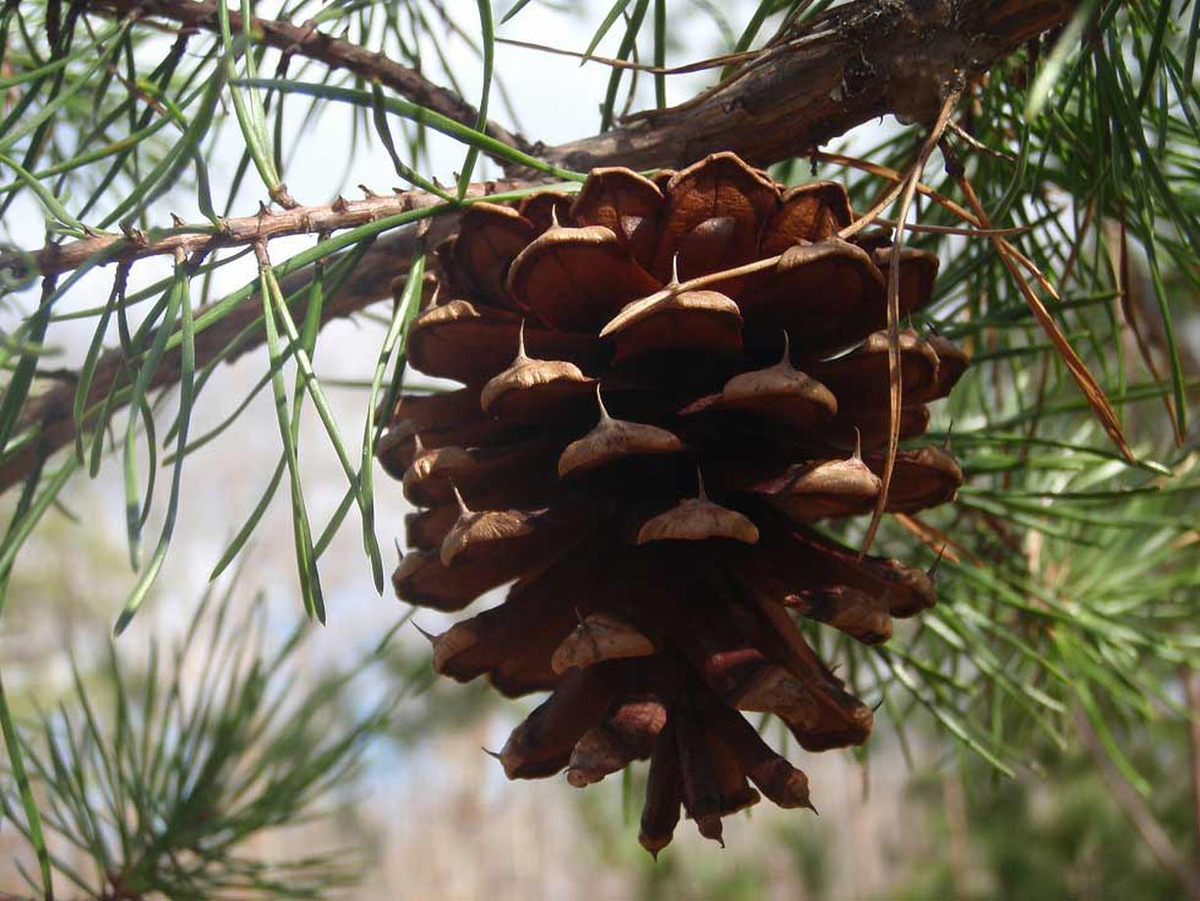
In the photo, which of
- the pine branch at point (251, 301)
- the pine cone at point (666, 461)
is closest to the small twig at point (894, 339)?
the pine cone at point (666, 461)

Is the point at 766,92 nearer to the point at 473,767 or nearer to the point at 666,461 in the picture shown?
the point at 666,461

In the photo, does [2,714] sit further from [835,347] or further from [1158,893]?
[1158,893]

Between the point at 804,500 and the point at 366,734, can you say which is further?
the point at 366,734

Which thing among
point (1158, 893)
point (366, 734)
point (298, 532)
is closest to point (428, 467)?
point (298, 532)

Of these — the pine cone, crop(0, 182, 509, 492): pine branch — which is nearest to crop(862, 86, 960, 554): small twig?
the pine cone

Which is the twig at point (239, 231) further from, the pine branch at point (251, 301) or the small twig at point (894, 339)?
the small twig at point (894, 339)

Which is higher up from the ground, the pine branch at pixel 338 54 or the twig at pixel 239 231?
the pine branch at pixel 338 54

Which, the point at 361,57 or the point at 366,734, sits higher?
the point at 361,57
